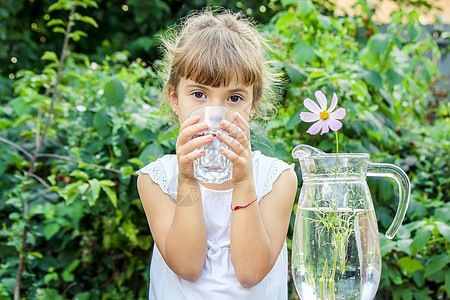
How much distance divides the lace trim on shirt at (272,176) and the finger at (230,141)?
0.34 meters

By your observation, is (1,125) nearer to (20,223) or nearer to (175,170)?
(20,223)

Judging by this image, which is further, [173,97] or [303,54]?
[303,54]

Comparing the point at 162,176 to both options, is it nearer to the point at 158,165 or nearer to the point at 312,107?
the point at 158,165

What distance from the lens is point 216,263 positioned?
Result: 121 cm

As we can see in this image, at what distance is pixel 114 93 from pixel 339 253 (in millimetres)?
1365

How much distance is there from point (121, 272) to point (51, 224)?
455mm

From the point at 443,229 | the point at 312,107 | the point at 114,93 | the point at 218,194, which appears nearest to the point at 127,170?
the point at 114,93

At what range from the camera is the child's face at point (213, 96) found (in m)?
1.19

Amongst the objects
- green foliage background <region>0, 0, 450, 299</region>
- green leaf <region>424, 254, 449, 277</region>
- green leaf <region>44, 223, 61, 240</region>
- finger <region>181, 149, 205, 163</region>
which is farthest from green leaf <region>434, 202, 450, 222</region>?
green leaf <region>44, 223, 61, 240</region>

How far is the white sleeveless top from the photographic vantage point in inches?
46.4

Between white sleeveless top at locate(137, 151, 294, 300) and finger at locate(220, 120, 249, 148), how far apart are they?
1.07ft

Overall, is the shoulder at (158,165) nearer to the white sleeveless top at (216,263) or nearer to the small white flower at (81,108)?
the white sleeveless top at (216,263)

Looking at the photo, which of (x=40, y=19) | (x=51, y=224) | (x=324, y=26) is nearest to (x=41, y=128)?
(x=51, y=224)

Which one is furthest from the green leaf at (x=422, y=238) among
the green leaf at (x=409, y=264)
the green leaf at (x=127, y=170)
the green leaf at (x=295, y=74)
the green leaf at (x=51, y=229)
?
the green leaf at (x=51, y=229)
